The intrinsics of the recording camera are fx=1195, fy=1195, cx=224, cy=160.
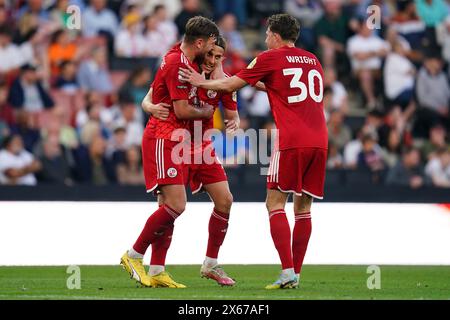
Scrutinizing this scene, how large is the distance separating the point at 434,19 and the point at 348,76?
5.83 feet

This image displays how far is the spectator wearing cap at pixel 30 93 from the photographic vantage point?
54.7ft

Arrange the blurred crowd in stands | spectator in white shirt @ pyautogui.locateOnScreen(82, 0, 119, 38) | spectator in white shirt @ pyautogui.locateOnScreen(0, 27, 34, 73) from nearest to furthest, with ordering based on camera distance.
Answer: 1. the blurred crowd in stands
2. spectator in white shirt @ pyautogui.locateOnScreen(0, 27, 34, 73)
3. spectator in white shirt @ pyautogui.locateOnScreen(82, 0, 119, 38)

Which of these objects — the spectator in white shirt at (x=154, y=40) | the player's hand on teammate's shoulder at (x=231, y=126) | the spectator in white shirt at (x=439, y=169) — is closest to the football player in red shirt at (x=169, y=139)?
the player's hand on teammate's shoulder at (x=231, y=126)

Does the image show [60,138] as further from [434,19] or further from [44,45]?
[434,19]

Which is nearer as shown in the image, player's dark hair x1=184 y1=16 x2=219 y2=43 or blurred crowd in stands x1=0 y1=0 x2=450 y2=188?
player's dark hair x1=184 y1=16 x2=219 y2=43

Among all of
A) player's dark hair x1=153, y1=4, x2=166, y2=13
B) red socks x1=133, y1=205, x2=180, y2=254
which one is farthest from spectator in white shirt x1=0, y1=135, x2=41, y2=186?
red socks x1=133, y1=205, x2=180, y2=254

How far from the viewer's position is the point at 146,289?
9.80m

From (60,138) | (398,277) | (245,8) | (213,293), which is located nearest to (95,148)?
(60,138)

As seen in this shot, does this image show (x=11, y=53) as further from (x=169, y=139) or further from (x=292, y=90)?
(x=292, y=90)

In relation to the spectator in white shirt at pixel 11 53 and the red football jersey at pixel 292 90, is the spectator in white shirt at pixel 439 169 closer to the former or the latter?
the spectator in white shirt at pixel 11 53

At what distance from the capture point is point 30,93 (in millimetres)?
16797

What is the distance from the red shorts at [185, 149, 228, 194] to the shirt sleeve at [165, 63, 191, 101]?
704 millimetres

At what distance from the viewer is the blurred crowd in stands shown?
1606cm

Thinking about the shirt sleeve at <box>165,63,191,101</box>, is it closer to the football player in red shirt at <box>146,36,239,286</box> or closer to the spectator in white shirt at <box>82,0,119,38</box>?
the football player in red shirt at <box>146,36,239,286</box>
